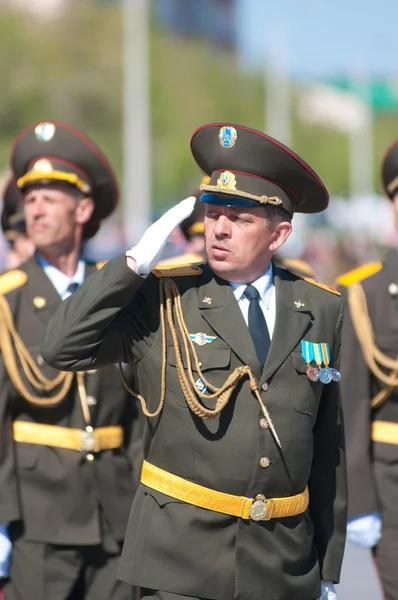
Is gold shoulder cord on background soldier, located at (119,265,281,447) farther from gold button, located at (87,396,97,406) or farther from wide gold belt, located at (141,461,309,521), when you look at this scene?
gold button, located at (87,396,97,406)

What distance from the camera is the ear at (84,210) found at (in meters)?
5.91

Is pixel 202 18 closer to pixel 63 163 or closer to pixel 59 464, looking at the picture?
pixel 63 163

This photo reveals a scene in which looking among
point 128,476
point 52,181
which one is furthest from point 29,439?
point 52,181

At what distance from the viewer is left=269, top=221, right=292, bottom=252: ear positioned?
4332 mm

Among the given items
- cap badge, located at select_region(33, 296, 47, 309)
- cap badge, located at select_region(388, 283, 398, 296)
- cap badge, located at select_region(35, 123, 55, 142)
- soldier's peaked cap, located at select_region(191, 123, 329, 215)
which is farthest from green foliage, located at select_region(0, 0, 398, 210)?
soldier's peaked cap, located at select_region(191, 123, 329, 215)

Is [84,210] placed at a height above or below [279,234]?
above

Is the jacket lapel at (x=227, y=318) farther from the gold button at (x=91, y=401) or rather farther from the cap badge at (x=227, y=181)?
the gold button at (x=91, y=401)

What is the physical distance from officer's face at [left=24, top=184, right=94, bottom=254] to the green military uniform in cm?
156

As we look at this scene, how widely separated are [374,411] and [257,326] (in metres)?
1.50

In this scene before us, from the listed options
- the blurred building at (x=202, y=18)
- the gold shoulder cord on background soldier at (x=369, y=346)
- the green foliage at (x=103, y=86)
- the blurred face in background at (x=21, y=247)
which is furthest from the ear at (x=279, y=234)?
the blurred building at (x=202, y=18)

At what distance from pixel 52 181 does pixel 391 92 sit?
3768 centimetres

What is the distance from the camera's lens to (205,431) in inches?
161

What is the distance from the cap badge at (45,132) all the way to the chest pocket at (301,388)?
2.26m

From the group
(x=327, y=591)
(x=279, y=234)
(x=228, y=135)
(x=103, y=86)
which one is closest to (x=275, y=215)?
(x=279, y=234)
